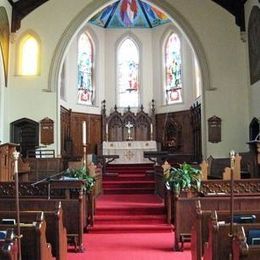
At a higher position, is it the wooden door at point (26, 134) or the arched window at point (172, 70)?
the arched window at point (172, 70)

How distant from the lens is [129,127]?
18781 millimetres

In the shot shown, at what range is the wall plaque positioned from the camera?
1488 centimetres

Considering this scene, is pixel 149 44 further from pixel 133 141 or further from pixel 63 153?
pixel 63 153

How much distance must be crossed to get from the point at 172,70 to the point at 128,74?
222 cm

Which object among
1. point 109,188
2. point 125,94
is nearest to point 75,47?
point 125,94

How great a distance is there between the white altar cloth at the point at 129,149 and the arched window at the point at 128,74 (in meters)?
3.15

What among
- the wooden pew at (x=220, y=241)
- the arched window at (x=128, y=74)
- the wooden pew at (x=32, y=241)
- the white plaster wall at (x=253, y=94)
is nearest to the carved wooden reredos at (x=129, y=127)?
the arched window at (x=128, y=74)

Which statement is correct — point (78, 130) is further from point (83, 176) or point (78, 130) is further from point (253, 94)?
point (83, 176)

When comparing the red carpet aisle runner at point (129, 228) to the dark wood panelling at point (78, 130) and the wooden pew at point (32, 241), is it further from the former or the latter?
the dark wood panelling at point (78, 130)

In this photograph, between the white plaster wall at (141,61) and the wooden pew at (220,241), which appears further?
the white plaster wall at (141,61)

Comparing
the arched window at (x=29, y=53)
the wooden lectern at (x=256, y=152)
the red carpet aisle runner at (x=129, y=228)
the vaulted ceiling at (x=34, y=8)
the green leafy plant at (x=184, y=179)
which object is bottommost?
the red carpet aisle runner at (x=129, y=228)

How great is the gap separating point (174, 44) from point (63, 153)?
24.6ft

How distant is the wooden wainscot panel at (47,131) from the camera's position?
14770 millimetres

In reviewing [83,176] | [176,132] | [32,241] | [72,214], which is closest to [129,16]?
[176,132]
